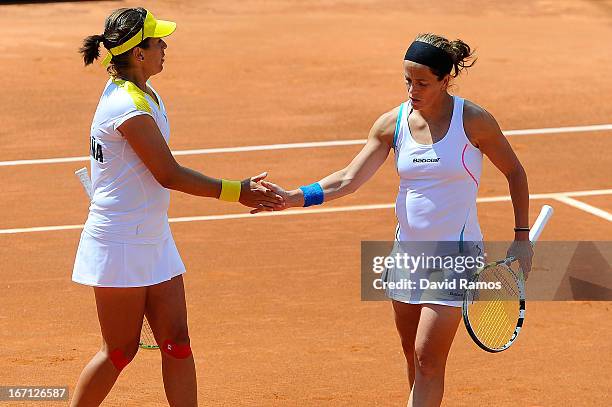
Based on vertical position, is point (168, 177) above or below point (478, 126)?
below

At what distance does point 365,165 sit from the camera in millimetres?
6828

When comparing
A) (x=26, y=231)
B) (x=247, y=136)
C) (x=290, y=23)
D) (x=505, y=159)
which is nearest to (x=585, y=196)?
(x=247, y=136)

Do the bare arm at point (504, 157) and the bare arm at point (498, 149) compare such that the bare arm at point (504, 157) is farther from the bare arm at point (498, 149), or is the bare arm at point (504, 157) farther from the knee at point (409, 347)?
the knee at point (409, 347)

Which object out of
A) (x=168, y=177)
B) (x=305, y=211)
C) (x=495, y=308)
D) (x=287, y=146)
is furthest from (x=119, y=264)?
(x=287, y=146)

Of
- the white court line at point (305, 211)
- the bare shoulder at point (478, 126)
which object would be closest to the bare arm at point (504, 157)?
the bare shoulder at point (478, 126)

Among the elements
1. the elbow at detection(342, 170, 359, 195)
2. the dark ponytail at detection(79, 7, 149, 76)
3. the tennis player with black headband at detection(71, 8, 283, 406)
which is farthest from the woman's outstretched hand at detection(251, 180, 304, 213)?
the dark ponytail at detection(79, 7, 149, 76)

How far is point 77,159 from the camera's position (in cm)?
1484

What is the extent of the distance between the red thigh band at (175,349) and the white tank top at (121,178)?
22.0 inches

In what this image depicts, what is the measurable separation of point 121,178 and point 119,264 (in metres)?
0.45

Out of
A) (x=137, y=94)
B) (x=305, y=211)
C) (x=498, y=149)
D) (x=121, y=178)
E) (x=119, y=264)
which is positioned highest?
(x=137, y=94)

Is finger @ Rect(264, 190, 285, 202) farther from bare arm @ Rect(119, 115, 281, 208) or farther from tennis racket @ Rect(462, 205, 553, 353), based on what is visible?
tennis racket @ Rect(462, 205, 553, 353)

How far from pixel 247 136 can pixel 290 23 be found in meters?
7.66

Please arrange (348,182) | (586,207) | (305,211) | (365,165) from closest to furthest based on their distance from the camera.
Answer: (365,165) → (348,182) → (305,211) → (586,207)

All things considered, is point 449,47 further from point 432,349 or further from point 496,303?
point 432,349
